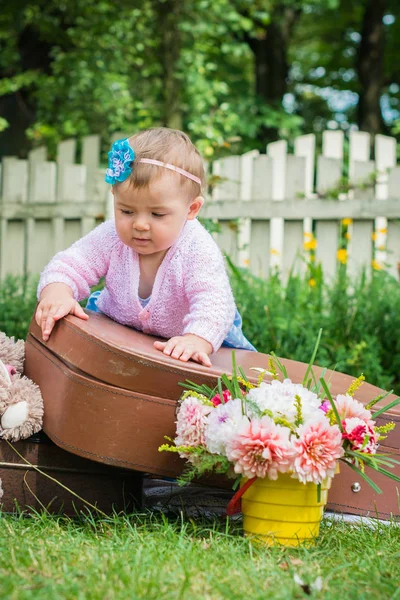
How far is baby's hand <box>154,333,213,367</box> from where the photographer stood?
2.47 metres

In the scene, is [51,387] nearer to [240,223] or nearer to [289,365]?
[289,365]

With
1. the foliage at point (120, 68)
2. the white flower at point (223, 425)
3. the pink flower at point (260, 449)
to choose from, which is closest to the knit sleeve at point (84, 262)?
the white flower at point (223, 425)

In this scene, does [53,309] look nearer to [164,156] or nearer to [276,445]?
[164,156]

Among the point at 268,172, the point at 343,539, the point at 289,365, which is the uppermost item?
the point at 268,172

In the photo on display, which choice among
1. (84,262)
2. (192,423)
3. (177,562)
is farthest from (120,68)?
(177,562)

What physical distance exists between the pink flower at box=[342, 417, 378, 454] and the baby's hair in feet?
3.41

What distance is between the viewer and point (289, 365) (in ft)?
9.45

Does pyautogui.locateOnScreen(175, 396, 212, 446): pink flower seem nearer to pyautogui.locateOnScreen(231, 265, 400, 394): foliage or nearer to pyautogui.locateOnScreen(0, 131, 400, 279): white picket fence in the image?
pyautogui.locateOnScreen(231, 265, 400, 394): foliage

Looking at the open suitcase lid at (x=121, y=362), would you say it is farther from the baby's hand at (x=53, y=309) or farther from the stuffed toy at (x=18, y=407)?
the stuffed toy at (x=18, y=407)

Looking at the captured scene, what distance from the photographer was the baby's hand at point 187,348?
8.11ft

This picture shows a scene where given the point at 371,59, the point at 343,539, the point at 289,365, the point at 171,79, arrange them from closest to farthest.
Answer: the point at 343,539 → the point at 289,365 → the point at 171,79 → the point at 371,59

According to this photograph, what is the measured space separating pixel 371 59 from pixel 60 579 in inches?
457

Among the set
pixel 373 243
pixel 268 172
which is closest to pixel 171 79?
pixel 268 172

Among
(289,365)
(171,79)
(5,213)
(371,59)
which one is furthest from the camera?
(371,59)
